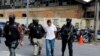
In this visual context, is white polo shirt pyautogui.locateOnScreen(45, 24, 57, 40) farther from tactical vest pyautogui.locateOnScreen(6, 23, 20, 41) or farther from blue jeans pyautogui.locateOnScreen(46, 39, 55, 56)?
tactical vest pyautogui.locateOnScreen(6, 23, 20, 41)

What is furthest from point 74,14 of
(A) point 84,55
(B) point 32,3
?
(A) point 84,55

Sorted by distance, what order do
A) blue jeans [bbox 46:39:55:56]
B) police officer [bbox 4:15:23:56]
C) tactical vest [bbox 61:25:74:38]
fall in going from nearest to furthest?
police officer [bbox 4:15:23:56]
tactical vest [bbox 61:25:74:38]
blue jeans [bbox 46:39:55:56]

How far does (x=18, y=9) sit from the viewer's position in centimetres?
6062

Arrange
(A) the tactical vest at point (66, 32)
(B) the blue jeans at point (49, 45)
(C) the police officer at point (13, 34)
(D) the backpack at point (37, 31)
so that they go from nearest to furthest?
(C) the police officer at point (13, 34)
(A) the tactical vest at point (66, 32)
(B) the blue jeans at point (49, 45)
(D) the backpack at point (37, 31)

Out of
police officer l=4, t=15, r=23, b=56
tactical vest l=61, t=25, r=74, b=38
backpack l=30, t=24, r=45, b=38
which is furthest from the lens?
backpack l=30, t=24, r=45, b=38

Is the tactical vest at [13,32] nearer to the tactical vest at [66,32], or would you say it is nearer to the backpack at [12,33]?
the backpack at [12,33]

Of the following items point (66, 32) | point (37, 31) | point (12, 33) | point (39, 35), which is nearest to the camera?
point (12, 33)

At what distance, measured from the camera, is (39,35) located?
16.8 metres

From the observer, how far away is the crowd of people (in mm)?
12281

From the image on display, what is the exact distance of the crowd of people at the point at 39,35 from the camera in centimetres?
1228

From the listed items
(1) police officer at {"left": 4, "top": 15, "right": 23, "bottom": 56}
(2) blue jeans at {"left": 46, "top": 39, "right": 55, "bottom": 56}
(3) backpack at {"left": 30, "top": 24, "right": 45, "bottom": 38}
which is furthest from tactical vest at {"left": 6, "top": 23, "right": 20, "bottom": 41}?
(3) backpack at {"left": 30, "top": 24, "right": 45, "bottom": 38}

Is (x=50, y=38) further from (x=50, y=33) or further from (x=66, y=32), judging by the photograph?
(x=66, y=32)

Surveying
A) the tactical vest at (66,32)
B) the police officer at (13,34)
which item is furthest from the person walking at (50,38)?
the police officer at (13,34)

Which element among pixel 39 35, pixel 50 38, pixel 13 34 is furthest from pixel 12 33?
pixel 39 35
